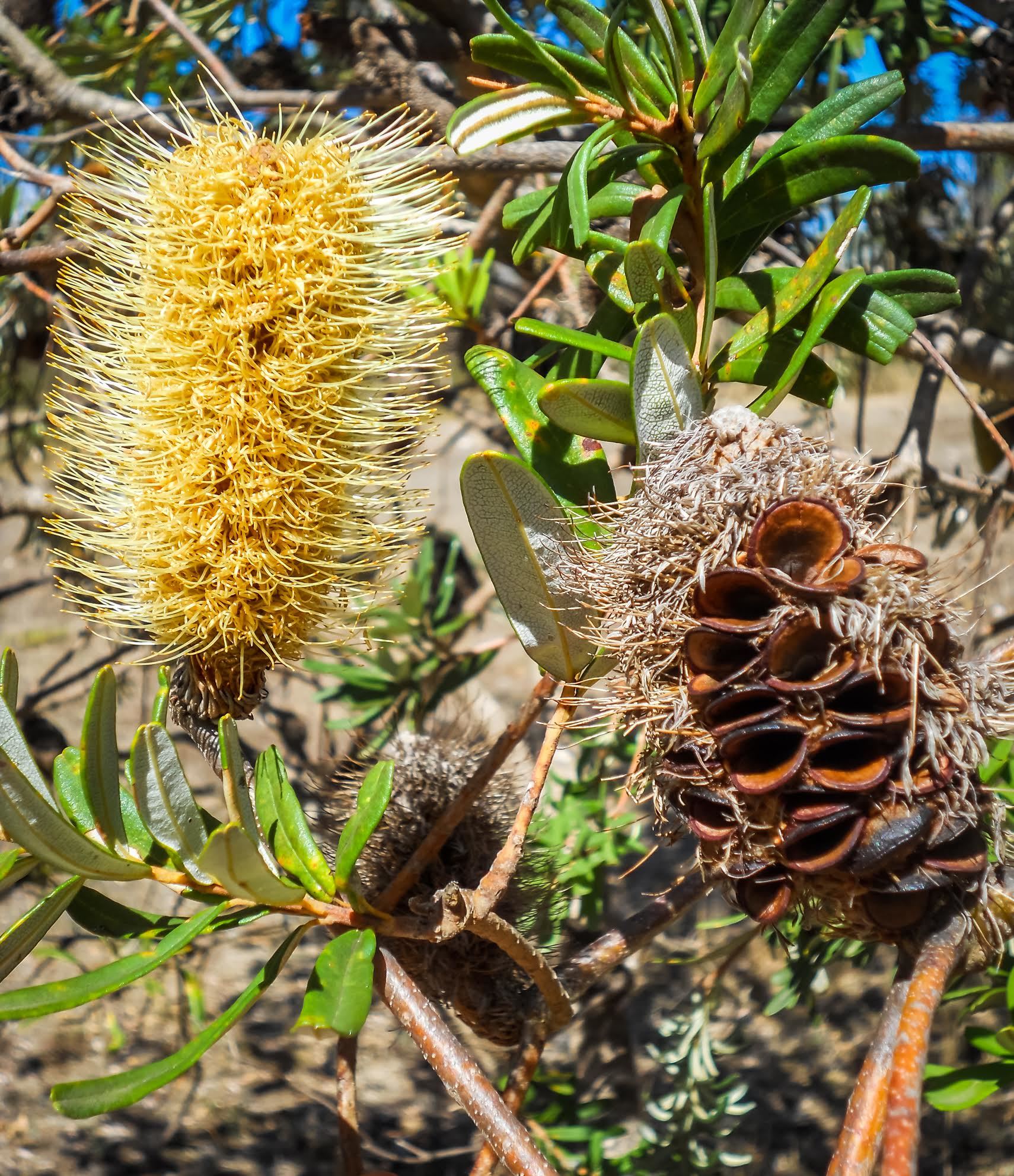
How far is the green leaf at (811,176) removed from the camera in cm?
59

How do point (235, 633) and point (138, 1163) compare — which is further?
point (138, 1163)

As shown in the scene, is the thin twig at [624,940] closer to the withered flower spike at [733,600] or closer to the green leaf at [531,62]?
the withered flower spike at [733,600]

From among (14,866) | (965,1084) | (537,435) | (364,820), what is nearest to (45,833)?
(14,866)

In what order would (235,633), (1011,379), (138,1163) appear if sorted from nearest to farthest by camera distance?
(235,633)
(1011,379)
(138,1163)

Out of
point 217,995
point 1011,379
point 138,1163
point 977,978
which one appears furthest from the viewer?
point 217,995

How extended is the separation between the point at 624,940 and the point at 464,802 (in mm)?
179

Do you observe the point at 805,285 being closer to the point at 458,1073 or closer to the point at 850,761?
the point at 850,761

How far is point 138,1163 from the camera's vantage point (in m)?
2.23

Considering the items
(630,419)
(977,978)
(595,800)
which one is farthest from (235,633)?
(977,978)

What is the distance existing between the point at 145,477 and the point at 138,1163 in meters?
2.13

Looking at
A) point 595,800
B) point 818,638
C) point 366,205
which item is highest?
point 366,205

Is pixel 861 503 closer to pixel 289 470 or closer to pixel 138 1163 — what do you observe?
pixel 289 470

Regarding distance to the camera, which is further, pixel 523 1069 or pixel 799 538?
pixel 523 1069

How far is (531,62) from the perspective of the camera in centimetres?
63
